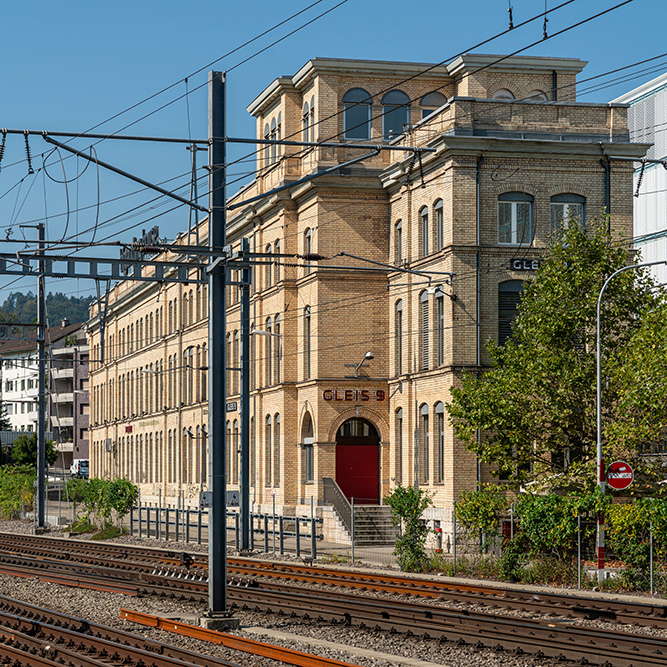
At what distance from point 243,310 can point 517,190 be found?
1078 centimetres

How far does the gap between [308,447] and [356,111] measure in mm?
13710

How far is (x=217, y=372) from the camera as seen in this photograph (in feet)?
65.6

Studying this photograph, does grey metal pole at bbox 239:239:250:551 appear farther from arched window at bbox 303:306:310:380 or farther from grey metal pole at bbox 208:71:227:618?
grey metal pole at bbox 208:71:227:618

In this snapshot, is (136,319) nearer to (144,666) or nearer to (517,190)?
(517,190)

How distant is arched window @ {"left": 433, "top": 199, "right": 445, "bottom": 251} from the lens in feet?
138

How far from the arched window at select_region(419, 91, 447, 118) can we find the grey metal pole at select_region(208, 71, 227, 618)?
3021cm

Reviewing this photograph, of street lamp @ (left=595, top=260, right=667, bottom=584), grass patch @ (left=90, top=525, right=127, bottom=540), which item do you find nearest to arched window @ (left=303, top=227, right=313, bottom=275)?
grass patch @ (left=90, top=525, right=127, bottom=540)

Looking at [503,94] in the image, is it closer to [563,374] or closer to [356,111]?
[356,111]

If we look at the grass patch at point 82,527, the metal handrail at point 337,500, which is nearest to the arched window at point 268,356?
the metal handrail at point 337,500

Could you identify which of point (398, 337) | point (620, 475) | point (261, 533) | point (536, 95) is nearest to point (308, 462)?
point (261, 533)

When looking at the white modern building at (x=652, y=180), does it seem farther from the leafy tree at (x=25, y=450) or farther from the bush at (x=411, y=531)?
the leafy tree at (x=25, y=450)

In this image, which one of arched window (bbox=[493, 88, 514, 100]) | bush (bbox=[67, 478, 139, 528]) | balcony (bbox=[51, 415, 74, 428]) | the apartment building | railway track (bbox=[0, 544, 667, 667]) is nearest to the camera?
railway track (bbox=[0, 544, 667, 667])

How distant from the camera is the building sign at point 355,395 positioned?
1877 inches

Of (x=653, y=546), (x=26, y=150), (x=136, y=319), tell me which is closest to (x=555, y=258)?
(x=653, y=546)
